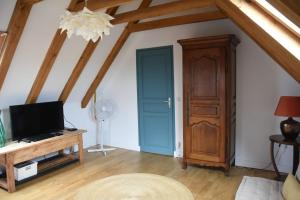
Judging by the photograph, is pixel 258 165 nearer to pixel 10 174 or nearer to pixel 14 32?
pixel 10 174

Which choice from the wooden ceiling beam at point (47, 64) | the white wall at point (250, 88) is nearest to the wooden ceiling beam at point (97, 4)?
the wooden ceiling beam at point (47, 64)

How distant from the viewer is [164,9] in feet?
11.0

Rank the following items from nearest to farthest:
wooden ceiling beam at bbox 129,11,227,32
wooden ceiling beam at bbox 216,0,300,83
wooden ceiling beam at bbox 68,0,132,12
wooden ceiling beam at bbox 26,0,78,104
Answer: wooden ceiling beam at bbox 216,0,300,83, wooden ceiling beam at bbox 68,0,132,12, wooden ceiling beam at bbox 26,0,78,104, wooden ceiling beam at bbox 129,11,227,32

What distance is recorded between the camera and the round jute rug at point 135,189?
113 inches

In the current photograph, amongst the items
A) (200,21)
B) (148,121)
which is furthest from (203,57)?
(148,121)

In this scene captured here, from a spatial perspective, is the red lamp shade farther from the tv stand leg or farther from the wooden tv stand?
the tv stand leg

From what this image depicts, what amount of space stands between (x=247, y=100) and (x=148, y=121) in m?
1.86

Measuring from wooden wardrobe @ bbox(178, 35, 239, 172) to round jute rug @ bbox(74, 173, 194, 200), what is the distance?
2.34ft

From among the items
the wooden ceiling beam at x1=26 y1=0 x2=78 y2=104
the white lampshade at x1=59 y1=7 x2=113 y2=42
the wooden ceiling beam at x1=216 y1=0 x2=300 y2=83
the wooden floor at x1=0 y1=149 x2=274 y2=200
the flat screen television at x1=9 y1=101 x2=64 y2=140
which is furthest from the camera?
the flat screen television at x1=9 y1=101 x2=64 y2=140

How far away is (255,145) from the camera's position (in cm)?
378

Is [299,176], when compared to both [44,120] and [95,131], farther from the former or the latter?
[95,131]

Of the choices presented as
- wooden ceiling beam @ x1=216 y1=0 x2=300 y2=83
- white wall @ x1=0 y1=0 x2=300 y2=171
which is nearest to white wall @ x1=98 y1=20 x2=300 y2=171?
white wall @ x1=0 y1=0 x2=300 y2=171

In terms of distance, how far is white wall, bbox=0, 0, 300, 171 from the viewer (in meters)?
3.14

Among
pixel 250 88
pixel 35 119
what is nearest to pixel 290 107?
pixel 250 88
